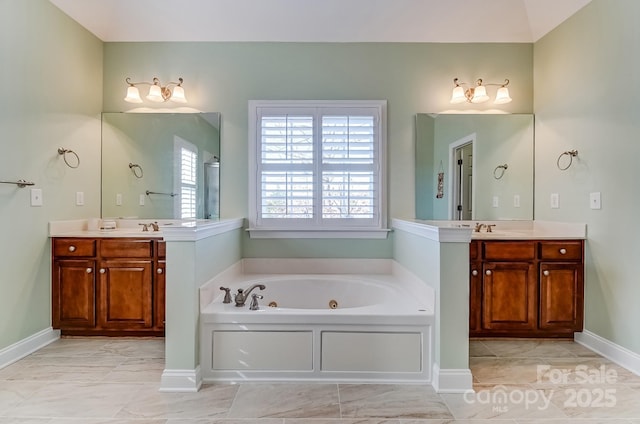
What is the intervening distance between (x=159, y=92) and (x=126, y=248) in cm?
144

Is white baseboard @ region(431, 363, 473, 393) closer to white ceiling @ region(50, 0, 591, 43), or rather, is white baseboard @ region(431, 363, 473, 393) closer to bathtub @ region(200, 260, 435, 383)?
bathtub @ region(200, 260, 435, 383)

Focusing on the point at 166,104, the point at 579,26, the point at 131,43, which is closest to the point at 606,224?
the point at 579,26

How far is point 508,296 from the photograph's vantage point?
307 centimetres

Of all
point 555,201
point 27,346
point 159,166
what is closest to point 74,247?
point 27,346

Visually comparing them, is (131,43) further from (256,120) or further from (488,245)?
(488,245)

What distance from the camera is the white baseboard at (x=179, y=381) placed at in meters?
2.26

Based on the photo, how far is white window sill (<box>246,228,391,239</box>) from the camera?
3547 mm

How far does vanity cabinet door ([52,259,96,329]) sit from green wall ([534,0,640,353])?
153 inches

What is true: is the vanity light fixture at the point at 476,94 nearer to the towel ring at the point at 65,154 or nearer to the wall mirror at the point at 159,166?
the wall mirror at the point at 159,166

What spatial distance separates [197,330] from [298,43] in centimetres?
262

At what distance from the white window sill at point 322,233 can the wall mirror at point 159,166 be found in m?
0.45

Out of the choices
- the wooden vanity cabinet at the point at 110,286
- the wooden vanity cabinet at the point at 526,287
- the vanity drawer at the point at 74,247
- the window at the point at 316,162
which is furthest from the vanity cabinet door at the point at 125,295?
the wooden vanity cabinet at the point at 526,287

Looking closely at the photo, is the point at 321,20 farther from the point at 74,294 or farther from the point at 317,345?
the point at 74,294

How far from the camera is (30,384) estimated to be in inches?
91.8
